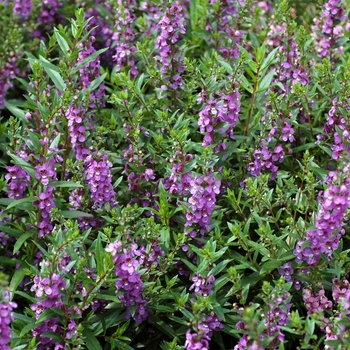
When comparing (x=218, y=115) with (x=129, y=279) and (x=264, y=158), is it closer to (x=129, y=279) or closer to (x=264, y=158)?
(x=264, y=158)

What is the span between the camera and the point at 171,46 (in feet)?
17.2

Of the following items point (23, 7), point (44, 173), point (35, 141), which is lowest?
point (44, 173)

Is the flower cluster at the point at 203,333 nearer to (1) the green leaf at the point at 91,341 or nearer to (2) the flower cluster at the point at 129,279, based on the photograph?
(2) the flower cluster at the point at 129,279

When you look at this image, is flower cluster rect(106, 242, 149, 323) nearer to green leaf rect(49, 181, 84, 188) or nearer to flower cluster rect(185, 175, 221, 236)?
flower cluster rect(185, 175, 221, 236)

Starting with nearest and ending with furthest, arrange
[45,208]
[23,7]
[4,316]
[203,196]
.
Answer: [4,316]
[203,196]
[45,208]
[23,7]

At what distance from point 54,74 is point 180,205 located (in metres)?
1.38

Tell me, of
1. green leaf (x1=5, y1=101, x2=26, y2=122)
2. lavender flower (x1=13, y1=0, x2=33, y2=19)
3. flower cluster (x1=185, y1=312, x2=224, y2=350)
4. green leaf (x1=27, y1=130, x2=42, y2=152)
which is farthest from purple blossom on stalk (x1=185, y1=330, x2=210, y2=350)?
lavender flower (x1=13, y1=0, x2=33, y2=19)

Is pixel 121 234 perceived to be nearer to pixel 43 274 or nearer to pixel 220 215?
pixel 43 274

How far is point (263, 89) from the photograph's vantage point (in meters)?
5.05

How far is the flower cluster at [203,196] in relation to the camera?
4.31m

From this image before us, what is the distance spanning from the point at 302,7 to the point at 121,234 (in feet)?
15.2

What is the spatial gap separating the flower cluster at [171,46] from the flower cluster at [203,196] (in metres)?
1.23

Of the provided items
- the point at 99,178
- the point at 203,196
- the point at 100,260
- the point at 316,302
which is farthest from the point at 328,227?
the point at 99,178

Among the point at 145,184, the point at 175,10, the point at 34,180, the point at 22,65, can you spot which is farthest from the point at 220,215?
the point at 22,65
